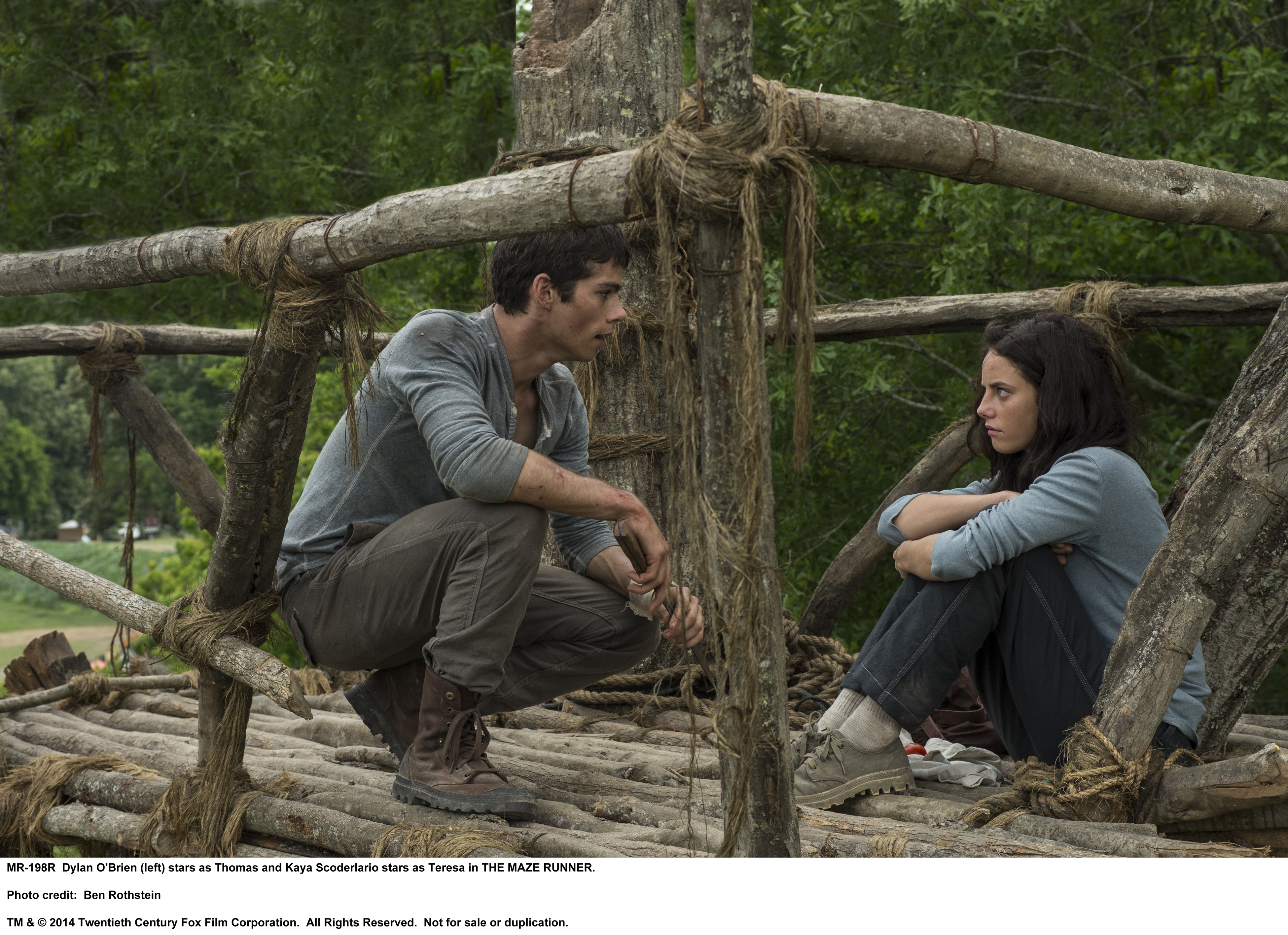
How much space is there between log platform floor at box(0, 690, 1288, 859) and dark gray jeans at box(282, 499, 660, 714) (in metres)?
0.29

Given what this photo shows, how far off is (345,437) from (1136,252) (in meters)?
5.90

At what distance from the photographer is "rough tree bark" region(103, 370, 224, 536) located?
4234mm

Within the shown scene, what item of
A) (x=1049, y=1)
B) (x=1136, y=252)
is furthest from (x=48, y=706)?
(x=1136, y=252)

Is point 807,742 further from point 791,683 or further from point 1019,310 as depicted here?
point 1019,310

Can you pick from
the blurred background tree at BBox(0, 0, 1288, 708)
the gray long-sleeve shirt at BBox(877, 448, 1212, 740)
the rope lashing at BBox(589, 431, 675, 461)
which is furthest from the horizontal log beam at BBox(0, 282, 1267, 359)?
the gray long-sleeve shirt at BBox(877, 448, 1212, 740)

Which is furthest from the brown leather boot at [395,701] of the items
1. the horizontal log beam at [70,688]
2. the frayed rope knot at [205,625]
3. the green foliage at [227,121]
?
the green foliage at [227,121]

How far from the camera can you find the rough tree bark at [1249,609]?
99.0 inches

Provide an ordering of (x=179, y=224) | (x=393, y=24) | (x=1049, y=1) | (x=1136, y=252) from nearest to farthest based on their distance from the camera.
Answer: (x=1049, y=1) → (x=1136, y=252) → (x=393, y=24) → (x=179, y=224)

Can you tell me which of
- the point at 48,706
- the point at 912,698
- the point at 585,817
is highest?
the point at 912,698

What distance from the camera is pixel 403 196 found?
7.11 ft

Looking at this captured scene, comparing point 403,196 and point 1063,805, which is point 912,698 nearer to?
point 1063,805

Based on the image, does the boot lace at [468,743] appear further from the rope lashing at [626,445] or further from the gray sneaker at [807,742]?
the rope lashing at [626,445]

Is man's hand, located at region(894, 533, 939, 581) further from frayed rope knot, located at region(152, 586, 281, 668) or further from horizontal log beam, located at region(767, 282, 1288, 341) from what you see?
frayed rope knot, located at region(152, 586, 281, 668)

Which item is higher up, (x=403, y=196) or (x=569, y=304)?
(x=403, y=196)
